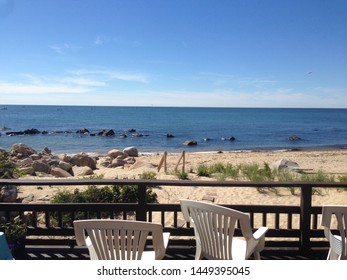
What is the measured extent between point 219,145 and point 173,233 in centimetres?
3167

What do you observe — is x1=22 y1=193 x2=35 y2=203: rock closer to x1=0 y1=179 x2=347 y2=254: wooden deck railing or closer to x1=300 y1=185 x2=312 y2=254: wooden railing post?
x1=0 y1=179 x2=347 y2=254: wooden deck railing

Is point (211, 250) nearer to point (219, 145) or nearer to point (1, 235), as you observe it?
point (1, 235)

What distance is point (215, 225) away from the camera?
2471 mm

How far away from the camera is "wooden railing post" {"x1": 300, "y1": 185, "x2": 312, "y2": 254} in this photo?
344 cm

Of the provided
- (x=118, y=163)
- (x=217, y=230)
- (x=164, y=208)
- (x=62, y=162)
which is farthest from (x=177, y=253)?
(x=118, y=163)

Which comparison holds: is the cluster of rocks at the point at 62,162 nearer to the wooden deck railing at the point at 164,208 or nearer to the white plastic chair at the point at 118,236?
the wooden deck railing at the point at 164,208

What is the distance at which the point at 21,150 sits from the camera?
22.5m

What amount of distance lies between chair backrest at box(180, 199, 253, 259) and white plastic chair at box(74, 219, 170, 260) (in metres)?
0.49

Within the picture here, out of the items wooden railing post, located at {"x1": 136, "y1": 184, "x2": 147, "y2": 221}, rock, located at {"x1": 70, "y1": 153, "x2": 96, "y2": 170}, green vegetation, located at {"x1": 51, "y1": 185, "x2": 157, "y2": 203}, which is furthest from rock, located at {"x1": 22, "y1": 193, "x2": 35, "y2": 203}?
rock, located at {"x1": 70, "y1": 153, "x2": 96, "y2": 170}

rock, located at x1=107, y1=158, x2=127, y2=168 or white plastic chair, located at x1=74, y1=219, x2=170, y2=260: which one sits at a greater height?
white plastic chair, located at x1=74, y1=219, x2=170, y2=260

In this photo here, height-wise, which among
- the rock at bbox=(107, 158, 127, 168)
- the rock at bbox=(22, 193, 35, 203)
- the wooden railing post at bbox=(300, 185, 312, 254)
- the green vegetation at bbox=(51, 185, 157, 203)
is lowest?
the rock at bbox=(107, 158, 127, 168)

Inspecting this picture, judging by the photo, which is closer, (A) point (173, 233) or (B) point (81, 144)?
(A) point (173, 233)

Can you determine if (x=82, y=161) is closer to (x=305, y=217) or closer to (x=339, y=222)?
(x=305, y=217)
